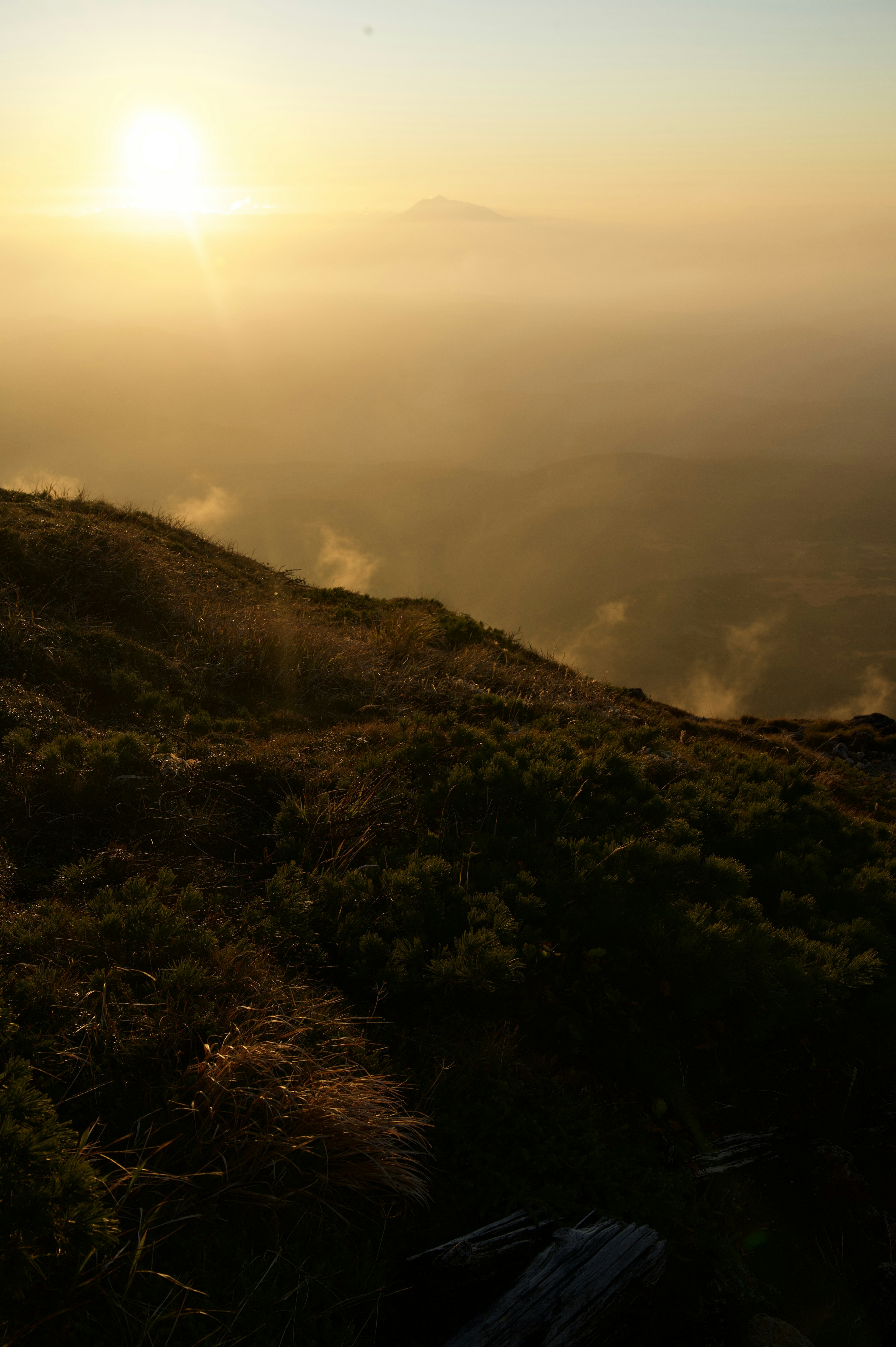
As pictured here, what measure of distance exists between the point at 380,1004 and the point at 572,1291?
1.69 metres

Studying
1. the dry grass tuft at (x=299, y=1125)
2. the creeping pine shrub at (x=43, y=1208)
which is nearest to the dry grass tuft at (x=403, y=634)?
the dry grass tuft at (x=299, y=1125)

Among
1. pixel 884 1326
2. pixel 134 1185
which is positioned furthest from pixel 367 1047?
pixel 884 1326

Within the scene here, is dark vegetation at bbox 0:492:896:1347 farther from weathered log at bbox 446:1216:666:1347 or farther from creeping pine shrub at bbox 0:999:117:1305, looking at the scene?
weathered log at bbox 446:1216:666:1347

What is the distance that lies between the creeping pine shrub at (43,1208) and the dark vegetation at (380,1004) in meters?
0.01

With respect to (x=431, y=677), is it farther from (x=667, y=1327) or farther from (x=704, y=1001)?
(x=667, y=1327)

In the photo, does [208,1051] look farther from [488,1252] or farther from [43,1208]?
[488,1252]

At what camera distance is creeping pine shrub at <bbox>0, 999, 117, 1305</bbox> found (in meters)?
2.38

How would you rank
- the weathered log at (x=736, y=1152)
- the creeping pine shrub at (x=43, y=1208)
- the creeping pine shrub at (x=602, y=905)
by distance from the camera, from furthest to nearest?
1. the creeping pine shrub at (x=602, y=905)
2. the weathered log at (x=736, y=1152)
3. the creeping pine shrub at (x=43, y=1208)

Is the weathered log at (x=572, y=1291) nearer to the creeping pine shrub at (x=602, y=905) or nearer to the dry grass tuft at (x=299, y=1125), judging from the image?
the dry grass tuft at (x=299, y=1125)

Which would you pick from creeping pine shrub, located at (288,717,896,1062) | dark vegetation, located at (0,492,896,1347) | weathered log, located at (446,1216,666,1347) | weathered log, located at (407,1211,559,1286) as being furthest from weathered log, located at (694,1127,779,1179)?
weathered log, located at (407,1211,559,1286)

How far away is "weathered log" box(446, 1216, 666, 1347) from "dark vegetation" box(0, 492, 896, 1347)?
0.13 meters

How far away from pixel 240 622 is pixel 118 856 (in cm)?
605

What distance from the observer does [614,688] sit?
1780 centimetres

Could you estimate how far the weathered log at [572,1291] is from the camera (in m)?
2.96
